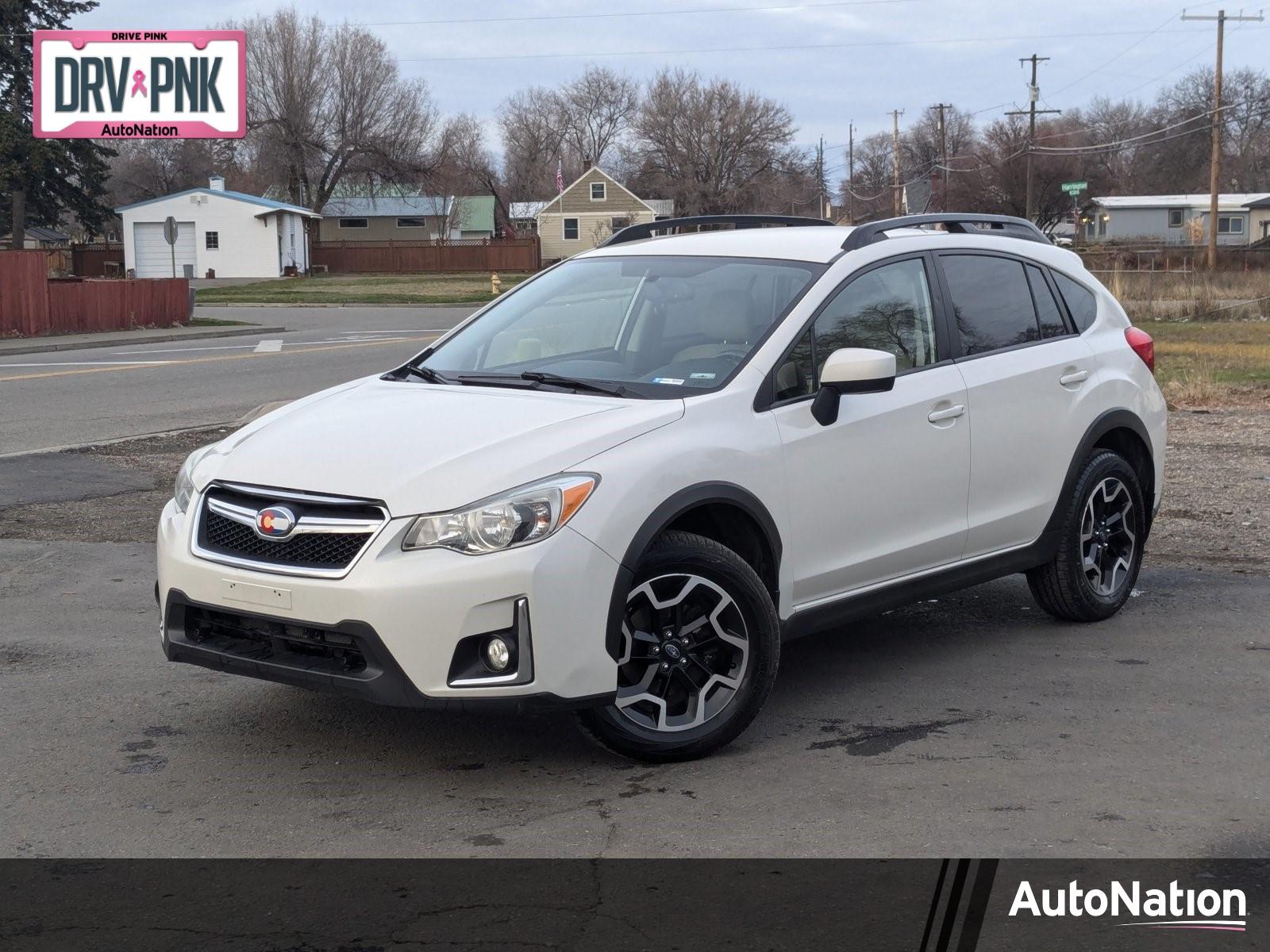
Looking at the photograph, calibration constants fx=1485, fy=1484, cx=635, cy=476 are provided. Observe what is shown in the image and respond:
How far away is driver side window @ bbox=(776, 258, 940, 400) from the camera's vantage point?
5469 mm

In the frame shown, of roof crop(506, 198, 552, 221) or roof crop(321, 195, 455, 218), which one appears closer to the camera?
roof crop(321, 195, 455, 218)

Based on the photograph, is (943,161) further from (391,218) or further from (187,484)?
(187,484)

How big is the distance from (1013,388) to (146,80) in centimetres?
3737

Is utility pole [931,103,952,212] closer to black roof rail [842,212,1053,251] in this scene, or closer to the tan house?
the tan house

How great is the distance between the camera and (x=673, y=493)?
4770 mm

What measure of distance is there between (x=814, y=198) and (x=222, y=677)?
360ft

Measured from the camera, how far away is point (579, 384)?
5.35 metres

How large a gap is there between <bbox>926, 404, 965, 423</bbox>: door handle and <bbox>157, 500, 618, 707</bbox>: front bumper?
6.16ft

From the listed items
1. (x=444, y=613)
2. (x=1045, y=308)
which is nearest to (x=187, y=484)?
(x=444, y=613)

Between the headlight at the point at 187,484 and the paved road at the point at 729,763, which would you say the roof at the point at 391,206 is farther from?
the headlight at the point at 187,484

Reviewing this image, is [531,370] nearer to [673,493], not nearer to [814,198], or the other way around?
[673,493]

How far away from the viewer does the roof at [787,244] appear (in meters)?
5.89

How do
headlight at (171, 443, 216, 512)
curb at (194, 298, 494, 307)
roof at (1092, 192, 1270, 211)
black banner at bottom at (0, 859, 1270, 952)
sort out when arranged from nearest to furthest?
black banner at bottom at (0, 859, 1270, 952)
headlight at (171, 443, 216, 512)
curb at (194, 298, 494, 307)
roof at (1092, 192, 1270, 211)

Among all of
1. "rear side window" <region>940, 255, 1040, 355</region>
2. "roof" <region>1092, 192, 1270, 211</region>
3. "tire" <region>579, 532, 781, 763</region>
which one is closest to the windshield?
"tire" <region>579, 532, 781, 763</region>
